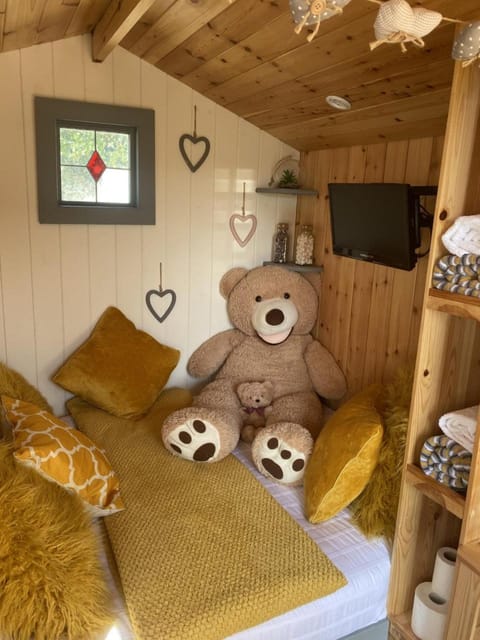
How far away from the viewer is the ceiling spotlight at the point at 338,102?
1.85m

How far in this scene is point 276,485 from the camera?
197cm

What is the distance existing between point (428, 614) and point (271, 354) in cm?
134

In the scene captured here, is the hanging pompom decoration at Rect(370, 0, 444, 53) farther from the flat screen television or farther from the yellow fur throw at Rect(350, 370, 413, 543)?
the yellow fur throw at Rect(350, 370, 413, 543)

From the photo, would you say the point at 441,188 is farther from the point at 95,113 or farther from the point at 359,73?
the point at 95,113

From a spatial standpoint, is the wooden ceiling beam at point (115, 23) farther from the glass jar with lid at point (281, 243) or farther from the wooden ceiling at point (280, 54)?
the glass jar with lid at point (281, 243)

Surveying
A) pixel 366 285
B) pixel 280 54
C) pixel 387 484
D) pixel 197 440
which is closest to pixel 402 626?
pixel 387 484

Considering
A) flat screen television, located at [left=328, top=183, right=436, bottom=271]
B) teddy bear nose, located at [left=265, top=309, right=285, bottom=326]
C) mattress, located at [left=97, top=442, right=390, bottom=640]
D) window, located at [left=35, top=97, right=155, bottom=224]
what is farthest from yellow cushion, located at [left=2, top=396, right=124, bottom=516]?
flat screen television, located at [left=328, top=183, right=436, bottom=271]

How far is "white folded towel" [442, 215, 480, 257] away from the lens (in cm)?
125

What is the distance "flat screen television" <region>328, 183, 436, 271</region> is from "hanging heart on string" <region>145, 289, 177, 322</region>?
2.96 feet

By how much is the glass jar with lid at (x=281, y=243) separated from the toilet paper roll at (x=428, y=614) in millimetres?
1682

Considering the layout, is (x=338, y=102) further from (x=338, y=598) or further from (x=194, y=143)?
(x=338, y=598)

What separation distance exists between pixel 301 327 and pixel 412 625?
139 cm

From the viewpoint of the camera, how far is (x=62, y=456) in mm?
1577

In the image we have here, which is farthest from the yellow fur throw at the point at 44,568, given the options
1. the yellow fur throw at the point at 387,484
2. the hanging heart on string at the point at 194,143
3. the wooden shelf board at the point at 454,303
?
the hanging heart on string at the point at 194,143
